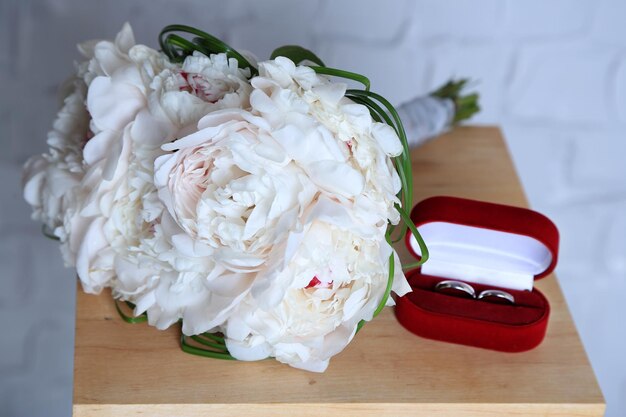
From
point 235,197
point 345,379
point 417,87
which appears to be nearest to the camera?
point 235,197

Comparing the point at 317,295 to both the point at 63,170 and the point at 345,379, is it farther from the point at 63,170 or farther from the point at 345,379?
the point at 63,170

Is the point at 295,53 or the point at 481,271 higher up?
the point at 295,53

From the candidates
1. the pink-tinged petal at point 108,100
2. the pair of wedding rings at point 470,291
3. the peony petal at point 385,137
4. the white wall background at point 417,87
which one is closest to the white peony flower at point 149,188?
the pink-tinged petal at point 108,100

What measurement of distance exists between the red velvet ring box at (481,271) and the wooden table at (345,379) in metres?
0.02

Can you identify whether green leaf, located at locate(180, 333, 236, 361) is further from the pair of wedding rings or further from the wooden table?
the pair of wedding rings

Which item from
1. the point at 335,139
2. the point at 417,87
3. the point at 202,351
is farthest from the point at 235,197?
the point at 417,87

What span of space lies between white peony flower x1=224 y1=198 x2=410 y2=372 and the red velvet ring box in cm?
10

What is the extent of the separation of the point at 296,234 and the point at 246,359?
0.17 m

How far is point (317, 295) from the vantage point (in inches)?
25.5

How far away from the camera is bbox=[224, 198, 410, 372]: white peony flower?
616 mm

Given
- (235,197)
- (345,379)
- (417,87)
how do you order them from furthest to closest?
1. (417,87)
2. (345,379)
3. (235,197)

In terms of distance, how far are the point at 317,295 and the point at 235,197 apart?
0.11 metres

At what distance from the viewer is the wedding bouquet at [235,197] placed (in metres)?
0.60

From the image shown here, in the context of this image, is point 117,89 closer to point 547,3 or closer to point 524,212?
point 524,212
